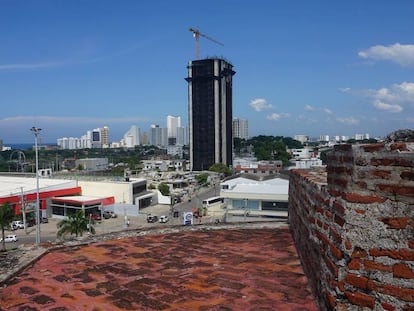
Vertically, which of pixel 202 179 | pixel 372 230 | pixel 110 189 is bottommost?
pixel 202 179

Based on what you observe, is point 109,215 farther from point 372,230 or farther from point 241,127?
point 241,127

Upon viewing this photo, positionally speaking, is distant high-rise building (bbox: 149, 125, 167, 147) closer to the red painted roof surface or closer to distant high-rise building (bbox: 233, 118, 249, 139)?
distant high-rise building (bbox: 233, 118, 249, 139)

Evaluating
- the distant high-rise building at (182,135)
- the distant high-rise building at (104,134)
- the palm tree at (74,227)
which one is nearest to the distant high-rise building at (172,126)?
the distant high-rise building at (182,135)

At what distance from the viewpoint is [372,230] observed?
6.68 ft

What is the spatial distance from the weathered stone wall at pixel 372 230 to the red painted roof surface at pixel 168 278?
2.76 feet

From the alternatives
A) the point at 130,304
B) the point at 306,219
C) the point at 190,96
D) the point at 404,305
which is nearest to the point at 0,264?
the point at 130,304

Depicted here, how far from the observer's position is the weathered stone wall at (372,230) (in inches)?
76.4

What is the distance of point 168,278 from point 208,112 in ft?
238

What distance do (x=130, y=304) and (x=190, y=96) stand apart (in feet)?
248

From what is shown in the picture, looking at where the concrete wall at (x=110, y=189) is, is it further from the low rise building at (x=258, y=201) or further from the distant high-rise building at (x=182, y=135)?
the distant high-rise building at (x=182, y=135)

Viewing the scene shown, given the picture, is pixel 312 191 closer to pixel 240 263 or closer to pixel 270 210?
pixel 240 263

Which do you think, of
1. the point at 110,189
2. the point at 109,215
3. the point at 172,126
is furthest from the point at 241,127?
the point at 109,215

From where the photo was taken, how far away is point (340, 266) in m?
2.16

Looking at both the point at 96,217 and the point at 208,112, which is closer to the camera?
the point at 96,217
